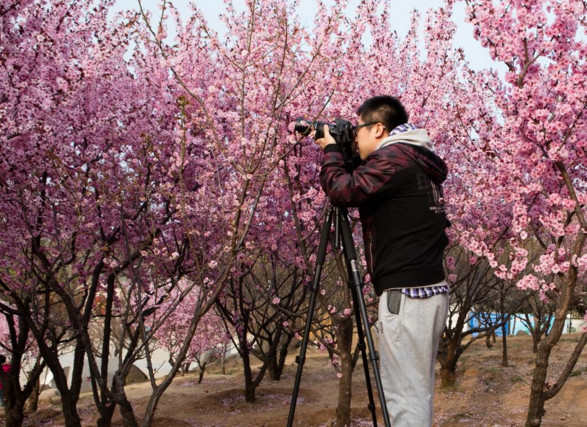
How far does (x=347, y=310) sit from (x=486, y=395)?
610cm

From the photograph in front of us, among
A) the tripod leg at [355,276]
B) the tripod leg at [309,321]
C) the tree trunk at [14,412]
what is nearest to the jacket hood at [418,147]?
the tripod leg at [355,276]

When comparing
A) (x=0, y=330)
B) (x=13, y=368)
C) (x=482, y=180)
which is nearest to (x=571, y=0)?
(x=482, y=180)

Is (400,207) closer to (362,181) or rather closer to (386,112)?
(362,181)

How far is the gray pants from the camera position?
7.87 ft

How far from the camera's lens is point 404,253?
249 centimetres

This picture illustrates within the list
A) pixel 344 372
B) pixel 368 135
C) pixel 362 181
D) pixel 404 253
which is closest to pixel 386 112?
pixel 368 135

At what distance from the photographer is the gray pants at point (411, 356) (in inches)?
94.4

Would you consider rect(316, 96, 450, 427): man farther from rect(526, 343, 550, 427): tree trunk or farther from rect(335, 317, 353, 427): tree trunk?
rect(335, 317, 353, 427): tree trunk

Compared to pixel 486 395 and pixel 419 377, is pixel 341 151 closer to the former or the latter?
pixel 419 377

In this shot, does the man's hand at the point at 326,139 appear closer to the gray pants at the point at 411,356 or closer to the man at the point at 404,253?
the man at the point at 404,253

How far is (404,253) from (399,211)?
0.69ft

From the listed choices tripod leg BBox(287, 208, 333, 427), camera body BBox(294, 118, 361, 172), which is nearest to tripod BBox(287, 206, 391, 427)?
tripod leg BBox(287, 208, 333, 427)

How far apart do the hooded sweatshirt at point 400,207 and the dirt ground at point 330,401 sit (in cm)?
583

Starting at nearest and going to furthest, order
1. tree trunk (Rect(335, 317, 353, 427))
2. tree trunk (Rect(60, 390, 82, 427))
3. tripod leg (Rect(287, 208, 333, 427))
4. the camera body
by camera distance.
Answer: tripod leg (Rect(287, 208, 333, 427))
the camera body
tree trunk (Rect(335, 317, 353, 427))
tree trunk (Rect(60, 390, 82, 427))
